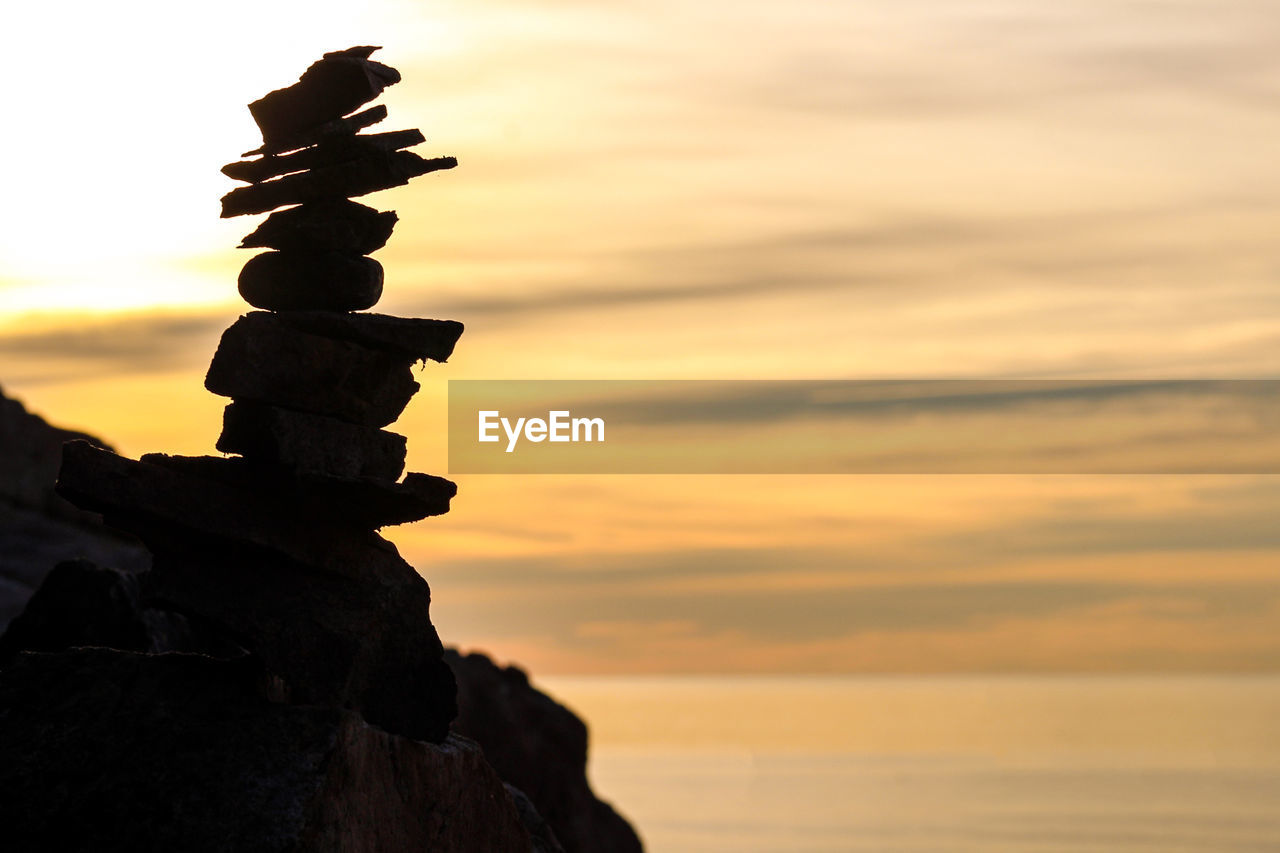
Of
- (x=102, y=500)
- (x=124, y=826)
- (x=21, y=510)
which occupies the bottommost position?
(x=124, y=826)

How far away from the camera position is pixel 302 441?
68.6 feet

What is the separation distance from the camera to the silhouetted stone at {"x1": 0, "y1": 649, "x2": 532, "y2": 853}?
754 inches

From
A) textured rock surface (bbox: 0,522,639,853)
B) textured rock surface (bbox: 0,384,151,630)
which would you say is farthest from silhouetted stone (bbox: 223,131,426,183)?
textured rock surface (bbox: 0,522,639,853)

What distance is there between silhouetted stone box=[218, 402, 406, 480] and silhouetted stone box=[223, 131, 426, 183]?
3.15 meters

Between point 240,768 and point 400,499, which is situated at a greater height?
point 400,499

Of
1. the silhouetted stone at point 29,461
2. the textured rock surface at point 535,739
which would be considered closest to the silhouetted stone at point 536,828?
the textured rock surface at point 535,739

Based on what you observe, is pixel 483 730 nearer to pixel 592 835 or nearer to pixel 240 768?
pixel 592 835

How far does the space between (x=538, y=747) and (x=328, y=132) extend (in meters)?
27.5

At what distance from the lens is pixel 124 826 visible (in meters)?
19.2

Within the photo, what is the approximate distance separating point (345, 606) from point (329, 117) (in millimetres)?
6200

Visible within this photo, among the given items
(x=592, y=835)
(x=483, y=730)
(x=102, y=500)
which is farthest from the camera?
(x=592, y=835)

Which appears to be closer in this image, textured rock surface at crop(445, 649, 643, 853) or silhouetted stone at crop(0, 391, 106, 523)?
textured rock surface at crop(445, 649, 643, 853)

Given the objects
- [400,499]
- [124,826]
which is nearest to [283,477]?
[400,499]

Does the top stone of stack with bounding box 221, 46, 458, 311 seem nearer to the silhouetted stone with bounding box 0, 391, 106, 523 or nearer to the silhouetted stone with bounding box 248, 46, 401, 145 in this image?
the silhouetted stone with bounding box 248, 46, 401, 145
